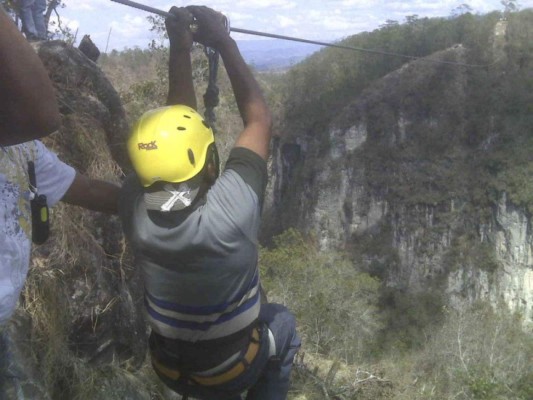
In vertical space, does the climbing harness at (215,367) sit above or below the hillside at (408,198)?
above

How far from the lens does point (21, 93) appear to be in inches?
62.2

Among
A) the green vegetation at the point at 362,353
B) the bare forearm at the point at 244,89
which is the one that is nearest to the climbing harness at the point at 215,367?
the bare forearm at the point at 244,89

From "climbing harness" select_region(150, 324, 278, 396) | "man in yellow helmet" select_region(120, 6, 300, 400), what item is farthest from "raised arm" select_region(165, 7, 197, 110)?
"climbing harness" select_region(150, 324, 278, 396)

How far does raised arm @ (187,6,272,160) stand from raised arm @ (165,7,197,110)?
4 centimetres

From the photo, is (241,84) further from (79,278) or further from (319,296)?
(319,296)

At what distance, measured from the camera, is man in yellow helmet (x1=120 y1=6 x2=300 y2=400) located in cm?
205

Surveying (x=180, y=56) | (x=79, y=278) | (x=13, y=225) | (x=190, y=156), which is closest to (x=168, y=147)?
(x=190, y=156)

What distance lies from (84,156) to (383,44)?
6253 cm

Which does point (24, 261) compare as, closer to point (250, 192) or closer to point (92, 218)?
point (250, 192)

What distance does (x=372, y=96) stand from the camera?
60250mm

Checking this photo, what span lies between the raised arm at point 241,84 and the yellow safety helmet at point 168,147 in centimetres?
17

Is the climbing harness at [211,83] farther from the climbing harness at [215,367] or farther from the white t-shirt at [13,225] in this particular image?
the white t-shirt at [13,225]

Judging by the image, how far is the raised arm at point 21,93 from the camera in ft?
5.00

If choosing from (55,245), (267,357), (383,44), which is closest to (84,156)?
(55,245)
